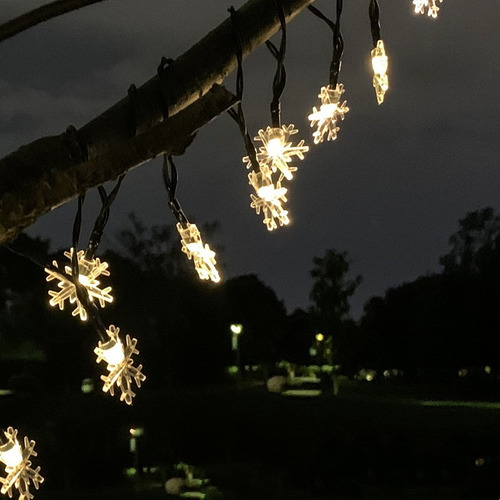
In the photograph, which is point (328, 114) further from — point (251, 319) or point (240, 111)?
point (251, 319)

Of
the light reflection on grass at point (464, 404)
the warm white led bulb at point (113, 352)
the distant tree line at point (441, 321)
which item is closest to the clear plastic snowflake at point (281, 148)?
the warm white led bulb at point (113, 352)

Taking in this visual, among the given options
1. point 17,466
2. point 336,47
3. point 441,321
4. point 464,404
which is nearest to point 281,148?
point 336,47

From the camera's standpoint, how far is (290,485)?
726 centimetres

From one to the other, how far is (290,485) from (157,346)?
8.92 ft

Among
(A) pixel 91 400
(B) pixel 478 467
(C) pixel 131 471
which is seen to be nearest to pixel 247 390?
(A) pixel 91 400

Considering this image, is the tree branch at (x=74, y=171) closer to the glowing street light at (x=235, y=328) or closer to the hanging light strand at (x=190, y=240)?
the hanging light strand at (x=190, y=240)

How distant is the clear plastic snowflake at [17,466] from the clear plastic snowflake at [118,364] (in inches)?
4.7

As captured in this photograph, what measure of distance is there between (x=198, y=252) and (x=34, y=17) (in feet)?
1.01

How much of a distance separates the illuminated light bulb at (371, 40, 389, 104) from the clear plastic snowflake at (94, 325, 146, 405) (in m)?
0.37

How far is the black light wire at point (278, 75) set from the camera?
0.75 meters

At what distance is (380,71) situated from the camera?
0.85 m

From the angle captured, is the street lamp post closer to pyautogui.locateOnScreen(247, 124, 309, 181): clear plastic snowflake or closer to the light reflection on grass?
the light reflection on grass

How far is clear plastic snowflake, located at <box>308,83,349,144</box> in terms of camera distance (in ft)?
→ 2.59

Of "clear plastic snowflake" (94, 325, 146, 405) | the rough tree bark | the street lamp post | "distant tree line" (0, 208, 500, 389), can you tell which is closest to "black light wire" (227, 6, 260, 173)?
the rough tree bark
